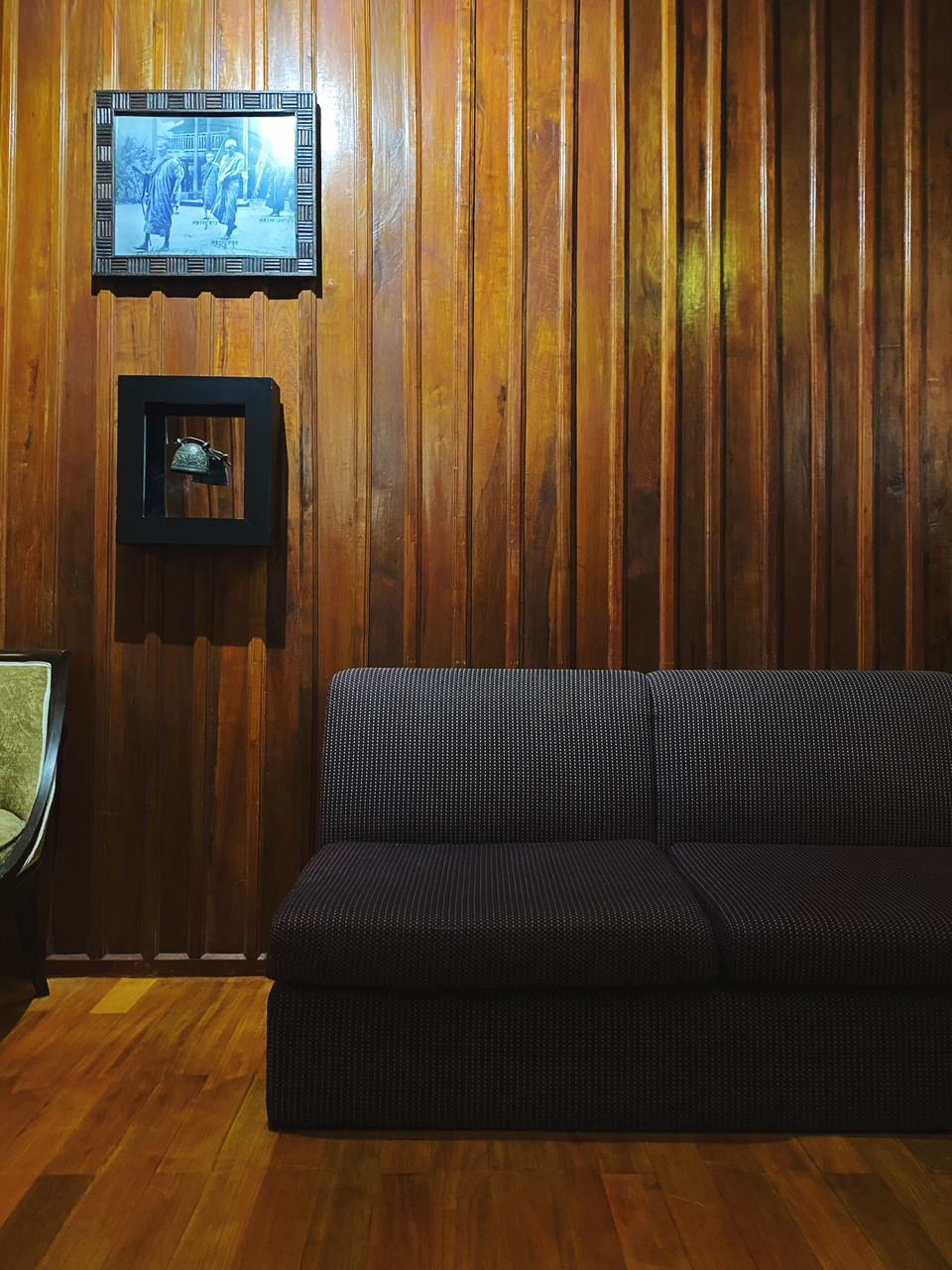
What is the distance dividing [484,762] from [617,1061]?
2.63ft

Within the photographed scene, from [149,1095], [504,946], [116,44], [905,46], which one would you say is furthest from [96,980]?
[905,46]

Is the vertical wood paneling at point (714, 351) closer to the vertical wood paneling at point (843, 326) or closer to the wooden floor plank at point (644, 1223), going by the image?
the vertical wood paneling at point (843, 326)

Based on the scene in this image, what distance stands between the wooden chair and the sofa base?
36.0 inches

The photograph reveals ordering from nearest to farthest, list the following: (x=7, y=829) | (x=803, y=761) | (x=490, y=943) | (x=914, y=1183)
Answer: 1. (x=914, y=1183)
2. (x=490, y=943)
3. (x=7, y=829)
4. (x=803, y=761)

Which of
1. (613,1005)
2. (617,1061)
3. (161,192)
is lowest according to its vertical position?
(617,1061)

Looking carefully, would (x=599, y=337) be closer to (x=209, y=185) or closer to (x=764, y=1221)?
(x=209, y=185)

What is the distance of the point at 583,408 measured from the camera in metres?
2.55

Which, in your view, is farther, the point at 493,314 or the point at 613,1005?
the point at 493,314

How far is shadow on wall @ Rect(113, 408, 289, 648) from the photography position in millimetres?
2521

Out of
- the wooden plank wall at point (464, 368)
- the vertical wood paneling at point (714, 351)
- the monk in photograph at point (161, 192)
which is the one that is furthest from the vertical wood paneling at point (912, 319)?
the monk in photograph at point (161, 192)

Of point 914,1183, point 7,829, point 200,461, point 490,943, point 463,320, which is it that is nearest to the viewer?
point 914,1183

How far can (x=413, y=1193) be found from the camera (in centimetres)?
148

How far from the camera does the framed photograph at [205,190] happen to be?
2.49 meters

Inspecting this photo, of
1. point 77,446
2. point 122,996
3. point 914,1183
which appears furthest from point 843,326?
point 122,996
